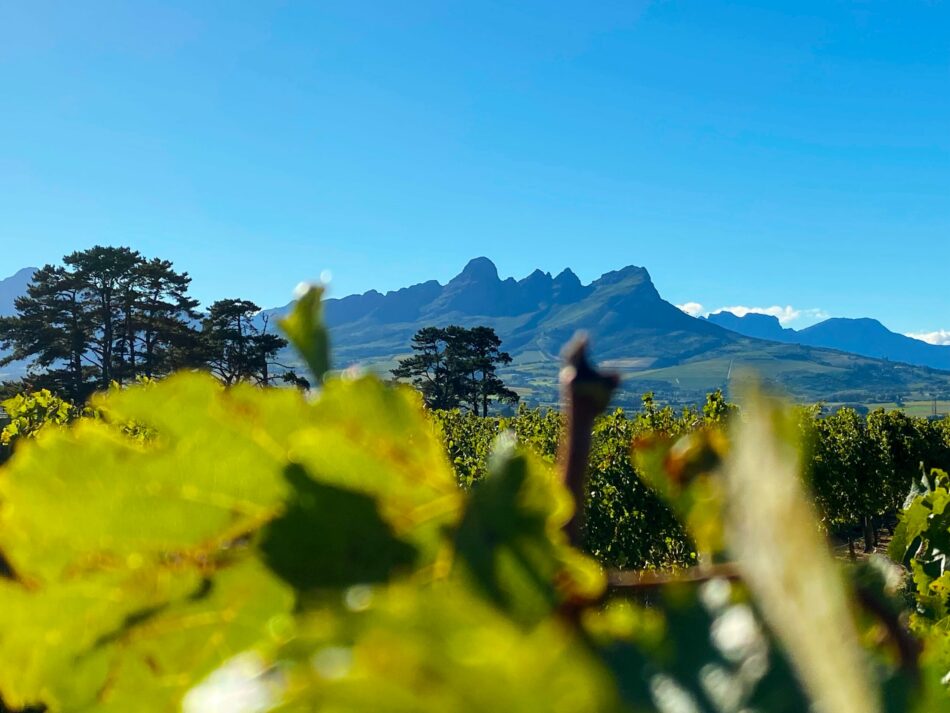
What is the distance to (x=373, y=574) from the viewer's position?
431 millimetres

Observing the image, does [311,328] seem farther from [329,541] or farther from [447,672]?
[447,672]

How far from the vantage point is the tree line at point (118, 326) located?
4928 centimetres

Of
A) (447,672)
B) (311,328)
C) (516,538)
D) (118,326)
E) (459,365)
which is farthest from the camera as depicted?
(459,365)

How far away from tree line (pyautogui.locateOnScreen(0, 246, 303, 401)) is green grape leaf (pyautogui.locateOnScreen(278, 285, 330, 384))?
161ft

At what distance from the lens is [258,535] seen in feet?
1.49

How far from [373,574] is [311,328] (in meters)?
0.18

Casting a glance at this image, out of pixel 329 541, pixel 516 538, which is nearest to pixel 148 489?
pixel 329 541

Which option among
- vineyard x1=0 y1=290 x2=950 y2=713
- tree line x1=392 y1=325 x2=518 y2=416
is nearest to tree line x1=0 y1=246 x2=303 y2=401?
tree line x1=392 y1=325 x2=518 y2=416

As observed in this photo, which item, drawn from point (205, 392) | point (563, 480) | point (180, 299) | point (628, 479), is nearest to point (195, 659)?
point (205, 392)

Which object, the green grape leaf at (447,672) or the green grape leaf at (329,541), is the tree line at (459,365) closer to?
the green grape leaf at (329,541)

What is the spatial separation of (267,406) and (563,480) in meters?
0.19

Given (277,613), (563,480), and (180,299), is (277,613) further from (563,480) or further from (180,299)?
(180,299)

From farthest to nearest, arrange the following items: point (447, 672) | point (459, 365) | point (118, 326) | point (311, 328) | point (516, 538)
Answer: point (459, 365) → point (118, 326) → point (311, 328) → point (516, 538) → point (447, 672)

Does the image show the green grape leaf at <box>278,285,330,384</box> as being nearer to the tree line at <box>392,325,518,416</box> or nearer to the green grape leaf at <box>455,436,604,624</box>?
the green grape leaf at <box>455,436,604,624</box>
